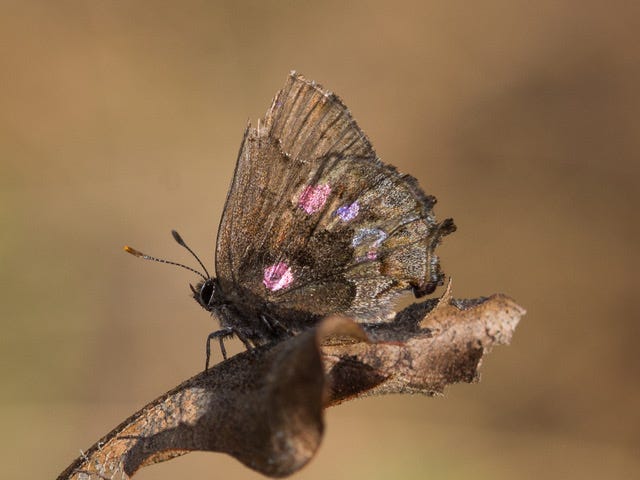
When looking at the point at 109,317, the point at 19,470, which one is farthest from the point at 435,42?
the point at 19,470

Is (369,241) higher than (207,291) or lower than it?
lower

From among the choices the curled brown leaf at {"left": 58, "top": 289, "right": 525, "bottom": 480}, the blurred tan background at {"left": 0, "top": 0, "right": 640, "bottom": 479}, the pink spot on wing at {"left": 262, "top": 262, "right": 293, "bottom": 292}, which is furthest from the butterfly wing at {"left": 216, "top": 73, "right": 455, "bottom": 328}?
the blurred tan background at {"left": 0, "top": 0, "right": 640, "bottom": 479}

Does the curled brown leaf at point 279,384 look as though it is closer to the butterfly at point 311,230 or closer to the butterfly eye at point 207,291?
the butterfly at point 311,230

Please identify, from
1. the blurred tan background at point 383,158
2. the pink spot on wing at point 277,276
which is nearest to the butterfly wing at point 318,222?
Answer: the pink spot on wing at point 277,276

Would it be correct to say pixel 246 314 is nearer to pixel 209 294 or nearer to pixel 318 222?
pixel 209 294

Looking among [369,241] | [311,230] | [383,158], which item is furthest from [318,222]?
[383,158]

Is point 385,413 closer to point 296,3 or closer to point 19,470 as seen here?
point 19,470

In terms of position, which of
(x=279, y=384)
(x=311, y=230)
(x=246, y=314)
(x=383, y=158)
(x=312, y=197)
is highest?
(x=383, y=158)

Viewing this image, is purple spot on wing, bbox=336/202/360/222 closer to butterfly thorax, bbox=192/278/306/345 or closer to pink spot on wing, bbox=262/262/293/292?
pink spot on wing, bbox=262/262/293/292
